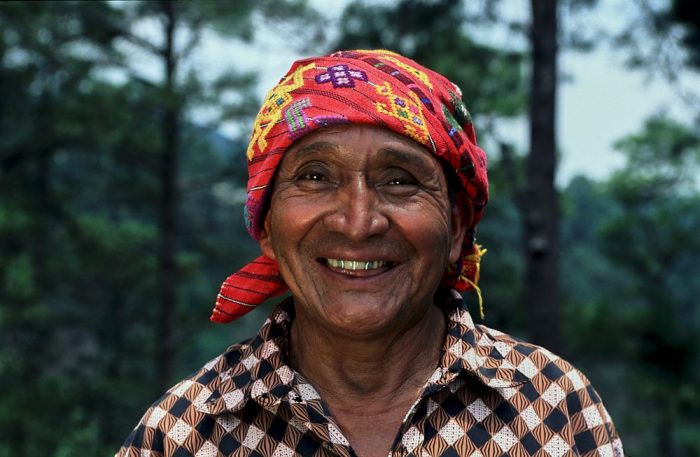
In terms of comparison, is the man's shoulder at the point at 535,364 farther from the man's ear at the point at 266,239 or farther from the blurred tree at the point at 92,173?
the blurred tree at the point at 92,173

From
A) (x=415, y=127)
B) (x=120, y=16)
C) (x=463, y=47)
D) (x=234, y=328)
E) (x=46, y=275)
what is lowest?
(x=234, y=328)

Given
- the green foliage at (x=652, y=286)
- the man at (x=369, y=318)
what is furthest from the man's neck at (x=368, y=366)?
the green foliage at (x=652, y=286)

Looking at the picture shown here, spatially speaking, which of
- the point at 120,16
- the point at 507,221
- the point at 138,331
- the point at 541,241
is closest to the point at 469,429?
the point at 541,241

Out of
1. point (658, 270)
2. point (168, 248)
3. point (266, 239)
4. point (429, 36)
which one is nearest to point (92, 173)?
point (168, 248)

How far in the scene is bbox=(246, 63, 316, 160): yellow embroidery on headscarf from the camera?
1.86 metres

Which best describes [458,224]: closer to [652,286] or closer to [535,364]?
[535,364]

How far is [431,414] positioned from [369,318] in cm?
26

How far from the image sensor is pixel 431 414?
6.02 feet

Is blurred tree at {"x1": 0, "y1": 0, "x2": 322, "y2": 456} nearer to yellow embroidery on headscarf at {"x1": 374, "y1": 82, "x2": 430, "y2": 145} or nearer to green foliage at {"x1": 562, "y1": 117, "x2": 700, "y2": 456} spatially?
green foliage at {"x1": 562, "y1": 117, "x2": 700, "y2": 456}

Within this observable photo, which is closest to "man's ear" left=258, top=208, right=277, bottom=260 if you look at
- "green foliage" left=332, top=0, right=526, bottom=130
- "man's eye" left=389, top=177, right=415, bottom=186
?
"man's eye" left=389, top=177, right=415, bottom=186

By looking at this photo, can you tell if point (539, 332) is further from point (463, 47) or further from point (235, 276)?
point (235, 276)

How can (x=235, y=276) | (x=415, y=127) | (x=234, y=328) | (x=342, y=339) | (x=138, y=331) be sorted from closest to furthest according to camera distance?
(x=415, y=127)
(x=342, y=339)
(x=235, y=276)
(x=138, y=331)
(x=234, y=328)

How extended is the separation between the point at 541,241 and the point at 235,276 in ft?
16.3

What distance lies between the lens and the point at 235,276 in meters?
2.07
